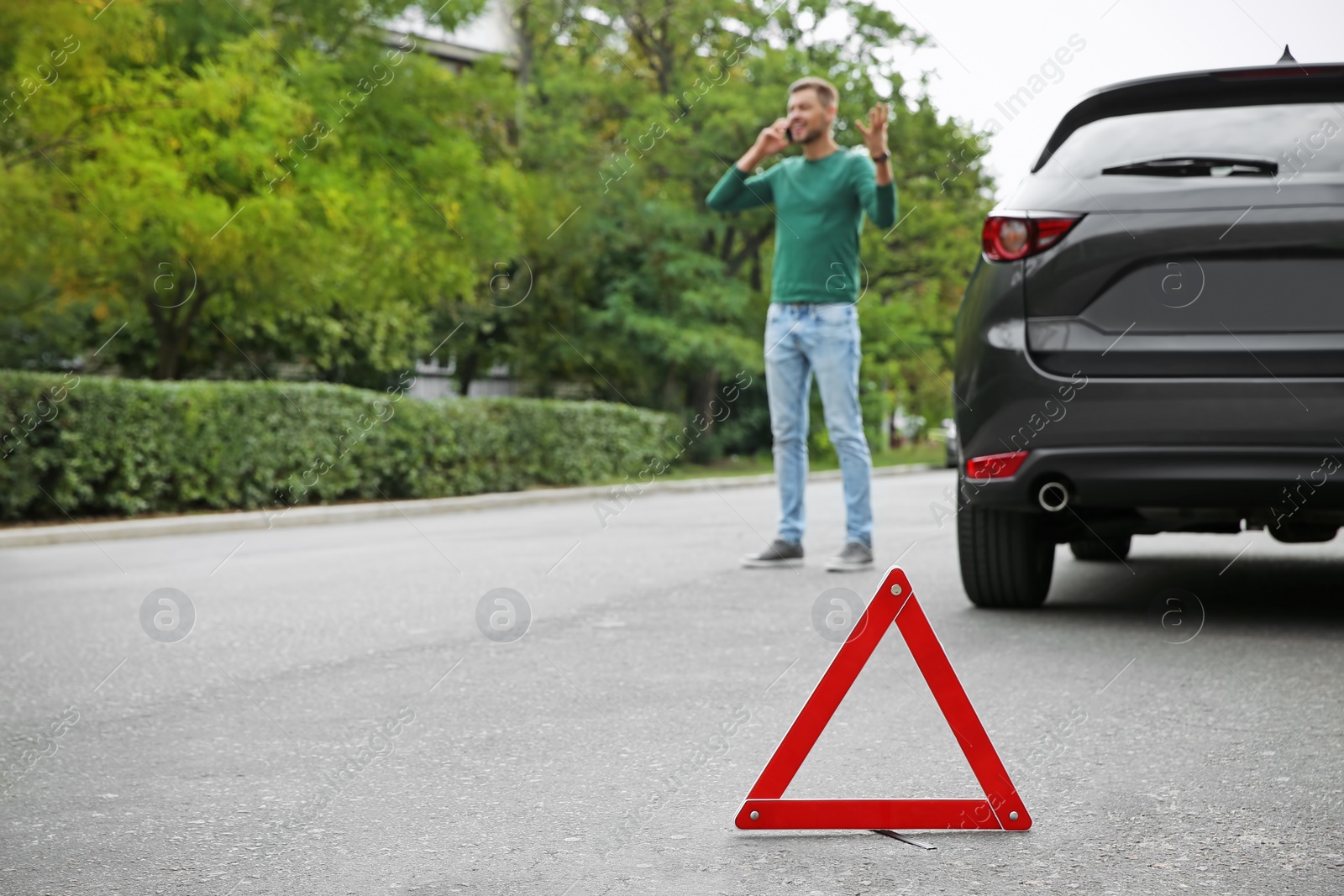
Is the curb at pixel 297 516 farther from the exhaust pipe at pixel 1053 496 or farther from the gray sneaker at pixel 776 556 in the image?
the exhaust pipe at pixel 1053 496

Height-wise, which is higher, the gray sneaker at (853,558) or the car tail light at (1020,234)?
the car tail light at (1020,234)

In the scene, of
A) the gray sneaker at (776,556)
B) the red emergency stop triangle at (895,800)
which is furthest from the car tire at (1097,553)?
the red emergency stop triangle at (895,800)

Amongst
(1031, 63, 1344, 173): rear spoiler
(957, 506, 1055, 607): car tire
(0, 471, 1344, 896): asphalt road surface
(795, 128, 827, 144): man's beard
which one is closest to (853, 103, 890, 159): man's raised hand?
(795, 128, 827, 144): man's beard

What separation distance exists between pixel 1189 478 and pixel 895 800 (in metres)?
2.25

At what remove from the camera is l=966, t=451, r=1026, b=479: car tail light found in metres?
4.98

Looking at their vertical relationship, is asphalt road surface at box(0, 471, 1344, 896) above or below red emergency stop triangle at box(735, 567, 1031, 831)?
below

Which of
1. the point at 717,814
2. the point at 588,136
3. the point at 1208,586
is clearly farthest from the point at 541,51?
the point at 717,814

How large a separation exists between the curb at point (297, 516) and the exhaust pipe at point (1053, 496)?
27.2ft

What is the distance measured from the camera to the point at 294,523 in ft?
44.1

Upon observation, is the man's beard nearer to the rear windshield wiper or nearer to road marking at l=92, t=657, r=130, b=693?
the rear windshield wiper

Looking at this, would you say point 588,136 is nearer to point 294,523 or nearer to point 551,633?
point 294,523

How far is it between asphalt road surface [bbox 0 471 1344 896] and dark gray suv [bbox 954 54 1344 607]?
578 millimetres

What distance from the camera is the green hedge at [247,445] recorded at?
11.8 m

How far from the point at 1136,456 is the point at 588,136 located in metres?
24.4
